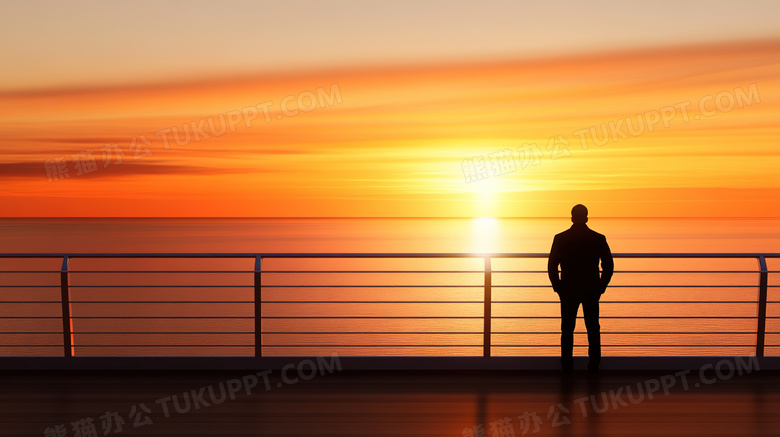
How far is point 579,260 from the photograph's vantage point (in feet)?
11.5

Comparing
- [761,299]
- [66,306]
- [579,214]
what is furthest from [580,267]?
[66,306]

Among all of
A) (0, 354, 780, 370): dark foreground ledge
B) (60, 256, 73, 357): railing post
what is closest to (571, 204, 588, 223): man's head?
(0, 354, 780, 370): dark foreground ledge

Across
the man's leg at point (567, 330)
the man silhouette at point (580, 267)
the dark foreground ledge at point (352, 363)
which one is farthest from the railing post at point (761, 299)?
the man's leg at point (567, 330)

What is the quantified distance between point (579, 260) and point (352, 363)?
1444mm

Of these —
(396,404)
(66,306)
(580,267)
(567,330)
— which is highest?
(580,267)

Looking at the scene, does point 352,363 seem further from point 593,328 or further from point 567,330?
point 593,328

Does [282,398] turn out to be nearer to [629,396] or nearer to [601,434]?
[601,434]

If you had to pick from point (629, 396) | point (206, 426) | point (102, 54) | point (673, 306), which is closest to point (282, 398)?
point (206, 426)

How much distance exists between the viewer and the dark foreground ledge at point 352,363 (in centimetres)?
370

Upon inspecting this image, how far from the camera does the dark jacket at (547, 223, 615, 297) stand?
348 centimetres

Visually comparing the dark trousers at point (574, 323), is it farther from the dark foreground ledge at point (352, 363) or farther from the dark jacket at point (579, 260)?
the dark foreground ledge at point (352, 363)

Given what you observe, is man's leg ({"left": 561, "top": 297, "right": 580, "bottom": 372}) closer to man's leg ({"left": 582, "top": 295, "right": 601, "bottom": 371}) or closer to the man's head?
man's leg ({"left": 582, "top": 295, "right": 601, "bottom": 371})

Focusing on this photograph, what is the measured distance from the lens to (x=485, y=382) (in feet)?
11.6

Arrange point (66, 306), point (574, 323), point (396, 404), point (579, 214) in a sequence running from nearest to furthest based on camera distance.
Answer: point (396, 404), point (579, 214), point (574, 323), point (66, 306)
